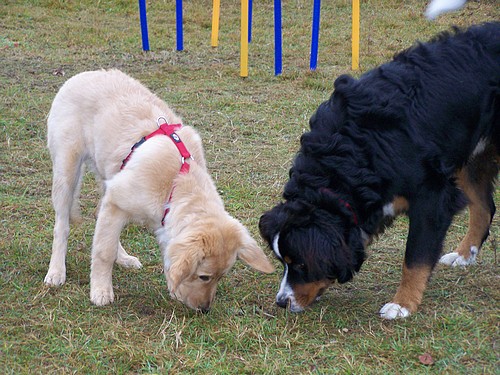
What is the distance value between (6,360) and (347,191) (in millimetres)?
1917

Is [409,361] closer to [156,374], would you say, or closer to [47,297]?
[156,374]

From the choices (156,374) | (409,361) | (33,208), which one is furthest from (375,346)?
(33,208)

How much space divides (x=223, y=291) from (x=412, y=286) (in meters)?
1.14

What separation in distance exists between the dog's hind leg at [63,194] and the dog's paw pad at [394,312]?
6.43 ft

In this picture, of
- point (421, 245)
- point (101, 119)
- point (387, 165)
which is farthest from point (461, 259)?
point (101, 119)

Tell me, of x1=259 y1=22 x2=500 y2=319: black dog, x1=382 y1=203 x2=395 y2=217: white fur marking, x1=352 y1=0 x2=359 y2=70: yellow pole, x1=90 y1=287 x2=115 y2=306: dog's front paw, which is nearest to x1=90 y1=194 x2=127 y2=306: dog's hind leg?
x1=90 y1=287 x2=115 y2=306: dog's front paw

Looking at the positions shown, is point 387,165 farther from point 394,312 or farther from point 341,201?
point 394,312

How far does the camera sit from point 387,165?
12.2 ft

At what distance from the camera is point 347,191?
3.70m

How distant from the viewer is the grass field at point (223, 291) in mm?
3412

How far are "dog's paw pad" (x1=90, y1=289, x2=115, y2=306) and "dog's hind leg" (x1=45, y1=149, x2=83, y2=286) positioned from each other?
37 centimetres

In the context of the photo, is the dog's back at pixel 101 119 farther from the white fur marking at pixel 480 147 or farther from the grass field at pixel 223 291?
the white fur marking at pixel 480 147

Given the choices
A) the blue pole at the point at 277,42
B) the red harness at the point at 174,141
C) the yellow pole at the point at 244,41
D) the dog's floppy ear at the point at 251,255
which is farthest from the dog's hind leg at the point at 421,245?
the blue pole at the point at 277,42

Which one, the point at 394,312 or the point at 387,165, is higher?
the point at 387,165
